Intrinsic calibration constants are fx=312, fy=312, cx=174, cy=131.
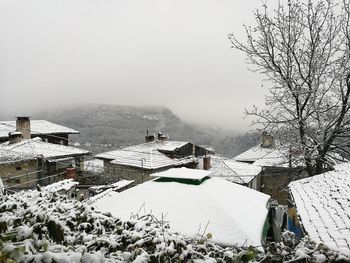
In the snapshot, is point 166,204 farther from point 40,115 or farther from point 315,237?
point 40,115

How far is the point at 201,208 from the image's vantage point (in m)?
6.64

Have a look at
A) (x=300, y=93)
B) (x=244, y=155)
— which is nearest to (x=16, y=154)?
(x=300, y=93)

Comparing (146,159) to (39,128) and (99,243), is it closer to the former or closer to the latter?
(39,128)

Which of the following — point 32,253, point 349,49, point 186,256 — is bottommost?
point 186,256

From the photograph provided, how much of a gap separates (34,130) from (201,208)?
28.5 meters

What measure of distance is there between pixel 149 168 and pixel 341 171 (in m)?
14.4

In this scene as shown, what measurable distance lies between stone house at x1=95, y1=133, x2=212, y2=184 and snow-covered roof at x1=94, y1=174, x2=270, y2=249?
10978 millimetres

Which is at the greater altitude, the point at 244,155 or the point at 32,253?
the point at 32,253

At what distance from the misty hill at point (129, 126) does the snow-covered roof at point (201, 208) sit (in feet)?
128

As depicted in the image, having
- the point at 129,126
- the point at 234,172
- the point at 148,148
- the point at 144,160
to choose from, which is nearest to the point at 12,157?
the point at 144,160

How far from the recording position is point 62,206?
344 centimetres

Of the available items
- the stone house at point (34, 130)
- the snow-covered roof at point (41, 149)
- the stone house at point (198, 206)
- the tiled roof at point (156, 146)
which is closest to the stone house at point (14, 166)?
the snow-covered roof at point (41, 149)

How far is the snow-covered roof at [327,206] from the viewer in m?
5.03

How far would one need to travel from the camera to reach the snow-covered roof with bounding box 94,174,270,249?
6043 mm
